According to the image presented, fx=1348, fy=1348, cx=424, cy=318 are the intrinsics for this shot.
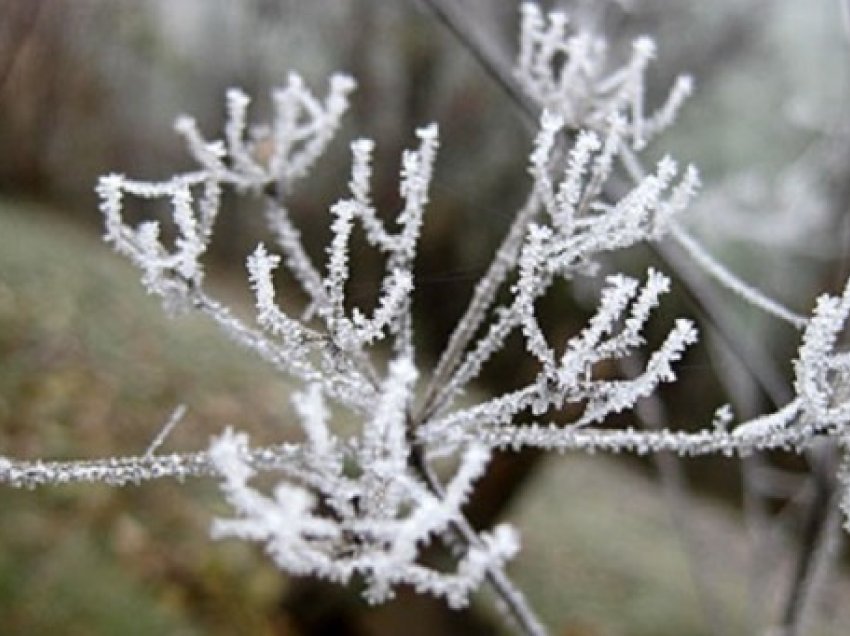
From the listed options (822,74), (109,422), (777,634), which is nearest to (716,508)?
(822,74)

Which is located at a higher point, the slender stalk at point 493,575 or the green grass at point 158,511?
the green grass at point 158,511

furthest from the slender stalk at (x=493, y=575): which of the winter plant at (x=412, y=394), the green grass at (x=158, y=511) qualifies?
the green grass at (x=158, y=511)

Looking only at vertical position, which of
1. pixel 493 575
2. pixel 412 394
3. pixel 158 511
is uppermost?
pixel 158 511

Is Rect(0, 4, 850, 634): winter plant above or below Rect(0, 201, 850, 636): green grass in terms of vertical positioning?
below

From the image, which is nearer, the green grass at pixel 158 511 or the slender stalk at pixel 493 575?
the slender stalk at pixel 493 575

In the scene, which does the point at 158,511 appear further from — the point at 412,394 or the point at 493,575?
the point at 412,394

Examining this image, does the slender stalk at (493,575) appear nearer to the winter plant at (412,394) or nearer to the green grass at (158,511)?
the winter plant at (412,394)

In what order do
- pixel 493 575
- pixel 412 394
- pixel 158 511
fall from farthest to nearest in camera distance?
pixel 158 511, pixel 493 575, pixel 412 394

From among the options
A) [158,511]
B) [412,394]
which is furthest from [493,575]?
[158,511]

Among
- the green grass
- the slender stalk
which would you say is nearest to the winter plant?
the slender stalk

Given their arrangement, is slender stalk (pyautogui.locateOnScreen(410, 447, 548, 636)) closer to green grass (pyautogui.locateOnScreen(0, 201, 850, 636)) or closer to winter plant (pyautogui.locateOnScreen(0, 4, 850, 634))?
winter plant (pyautogui.locateOnScreen(0, 4, 850, 634))

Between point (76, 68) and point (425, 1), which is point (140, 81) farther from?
point (425, 1)

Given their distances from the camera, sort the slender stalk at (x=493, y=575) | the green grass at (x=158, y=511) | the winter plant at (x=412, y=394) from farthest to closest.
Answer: the green grass at (x=158, y=511)
the slender stalk at (x=493, y=575)
the winter plant at (x=412, y=394)
